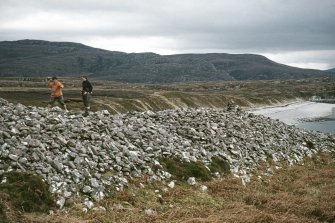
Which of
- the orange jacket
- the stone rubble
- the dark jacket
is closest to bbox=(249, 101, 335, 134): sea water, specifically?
the stone rubble

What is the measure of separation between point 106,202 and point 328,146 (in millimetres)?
28645

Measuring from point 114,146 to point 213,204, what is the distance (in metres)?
5.77

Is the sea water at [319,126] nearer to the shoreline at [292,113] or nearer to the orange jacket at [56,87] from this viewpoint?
the shoreline at [292,113]

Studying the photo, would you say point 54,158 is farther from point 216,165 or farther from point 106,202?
point 216,165

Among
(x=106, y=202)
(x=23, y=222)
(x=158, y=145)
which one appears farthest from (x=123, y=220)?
A: (x=158, y=145)

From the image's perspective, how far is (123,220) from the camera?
48.5ft

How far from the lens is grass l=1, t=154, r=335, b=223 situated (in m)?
15.1

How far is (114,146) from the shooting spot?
20359 millimetres

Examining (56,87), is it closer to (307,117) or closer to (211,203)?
(211,203)

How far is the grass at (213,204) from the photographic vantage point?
594 inches

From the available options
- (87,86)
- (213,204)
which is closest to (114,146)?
(213,204)

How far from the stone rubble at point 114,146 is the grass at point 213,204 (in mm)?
705

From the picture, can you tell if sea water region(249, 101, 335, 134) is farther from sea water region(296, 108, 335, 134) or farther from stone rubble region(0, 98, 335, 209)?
stone rubble region(0, 98, 335, 209)

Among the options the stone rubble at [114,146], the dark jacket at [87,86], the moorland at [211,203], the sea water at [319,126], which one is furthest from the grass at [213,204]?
the sea water at [319,126]
